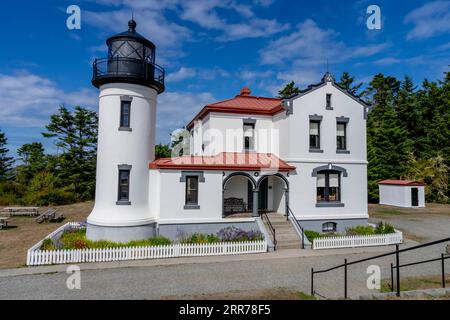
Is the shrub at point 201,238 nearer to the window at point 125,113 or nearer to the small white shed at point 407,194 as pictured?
the window at point 125,113

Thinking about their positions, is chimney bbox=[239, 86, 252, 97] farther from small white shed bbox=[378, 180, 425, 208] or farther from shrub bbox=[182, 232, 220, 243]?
small white shed bbox=[378, 180, 425, 208]

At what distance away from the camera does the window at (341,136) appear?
19172 millimetres

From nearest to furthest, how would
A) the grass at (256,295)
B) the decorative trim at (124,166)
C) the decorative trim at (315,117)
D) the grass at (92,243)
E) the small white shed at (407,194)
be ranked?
1. the grass at (256,295)
2. the grass at (92,243)
3. the decorative trim at (124,166)
4. the decorative trim at (315,117)
5. the small white shed at (407,194)

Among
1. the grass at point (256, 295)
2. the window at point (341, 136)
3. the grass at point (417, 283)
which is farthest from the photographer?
the window at point (341, 136)

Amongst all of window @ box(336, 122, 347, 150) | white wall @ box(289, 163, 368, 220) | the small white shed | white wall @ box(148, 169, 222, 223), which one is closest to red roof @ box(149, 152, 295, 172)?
white wall @ box(148, 169, 222, 223)

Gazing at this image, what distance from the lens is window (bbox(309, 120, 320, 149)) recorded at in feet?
61.3

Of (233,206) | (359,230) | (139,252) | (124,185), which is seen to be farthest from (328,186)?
(124,185)

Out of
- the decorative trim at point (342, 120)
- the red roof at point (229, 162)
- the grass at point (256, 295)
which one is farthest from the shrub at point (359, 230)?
the grass at point (256, 295)

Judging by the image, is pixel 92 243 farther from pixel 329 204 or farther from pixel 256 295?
pixel 329 204

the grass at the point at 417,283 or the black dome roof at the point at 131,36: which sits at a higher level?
the black dome roof at the point at 131,36

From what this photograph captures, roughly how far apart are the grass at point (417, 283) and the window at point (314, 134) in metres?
9.66

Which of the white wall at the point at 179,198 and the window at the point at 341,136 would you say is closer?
the white wall at the point at 179,198

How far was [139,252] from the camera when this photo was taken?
532 inches

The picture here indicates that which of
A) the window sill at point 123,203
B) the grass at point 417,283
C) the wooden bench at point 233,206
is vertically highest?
the window sill at point 123,203
